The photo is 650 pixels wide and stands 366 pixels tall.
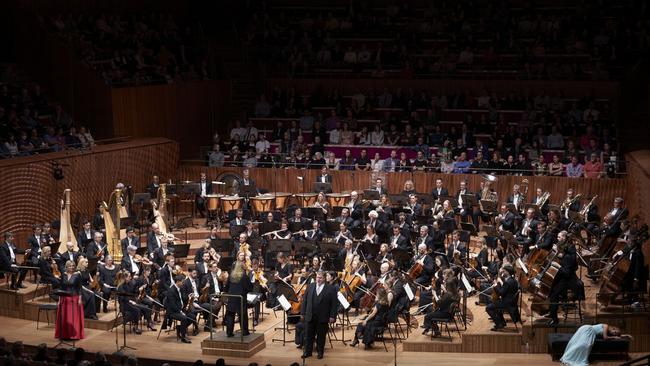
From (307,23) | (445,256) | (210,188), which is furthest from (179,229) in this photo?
(307,23)

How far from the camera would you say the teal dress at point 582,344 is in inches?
617

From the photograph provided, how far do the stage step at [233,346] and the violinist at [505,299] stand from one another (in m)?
3.73

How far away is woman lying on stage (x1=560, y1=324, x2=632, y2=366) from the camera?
15.7 metres

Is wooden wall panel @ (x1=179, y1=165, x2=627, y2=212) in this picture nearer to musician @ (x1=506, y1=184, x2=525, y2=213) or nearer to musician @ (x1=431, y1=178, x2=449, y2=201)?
musician @ (x1=431, y1=178, x2=449, y2=201)

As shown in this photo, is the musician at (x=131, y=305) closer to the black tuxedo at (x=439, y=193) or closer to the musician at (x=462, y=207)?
the musician at (x=462, y=207)

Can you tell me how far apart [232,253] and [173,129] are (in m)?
8.75

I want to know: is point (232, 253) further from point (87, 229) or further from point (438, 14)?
point (438, 14)

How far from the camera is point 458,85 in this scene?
2855 centimetres

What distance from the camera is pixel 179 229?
24.0 metres

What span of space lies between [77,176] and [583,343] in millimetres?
12147

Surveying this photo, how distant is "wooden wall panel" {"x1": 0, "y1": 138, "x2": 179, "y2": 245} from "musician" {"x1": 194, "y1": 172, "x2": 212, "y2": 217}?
4.69 ft

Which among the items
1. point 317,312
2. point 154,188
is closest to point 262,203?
point 154,188

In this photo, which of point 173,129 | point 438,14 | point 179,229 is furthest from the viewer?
point 438,14

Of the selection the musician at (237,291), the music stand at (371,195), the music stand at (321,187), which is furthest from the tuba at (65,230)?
the music stand at (371,195)
